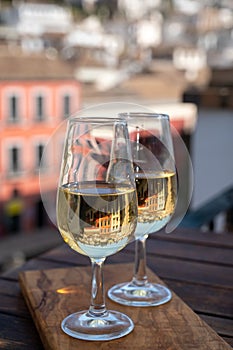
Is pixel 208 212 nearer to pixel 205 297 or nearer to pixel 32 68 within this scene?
pixel 205 297

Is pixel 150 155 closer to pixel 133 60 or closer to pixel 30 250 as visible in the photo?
pixel 30 250

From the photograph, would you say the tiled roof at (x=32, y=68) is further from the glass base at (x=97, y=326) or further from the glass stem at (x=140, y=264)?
the glass base at (x=97, y=326)

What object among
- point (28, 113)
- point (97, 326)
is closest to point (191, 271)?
point (97, 326)

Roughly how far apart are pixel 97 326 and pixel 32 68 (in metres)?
9.64

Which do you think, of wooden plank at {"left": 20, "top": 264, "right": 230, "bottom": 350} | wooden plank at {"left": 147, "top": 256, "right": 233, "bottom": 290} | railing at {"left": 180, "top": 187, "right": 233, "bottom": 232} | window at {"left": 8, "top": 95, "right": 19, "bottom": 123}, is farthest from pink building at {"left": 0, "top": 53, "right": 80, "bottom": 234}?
wooden plank at {"left": 20, "top": 264, "right": 230, "bottom": 350}

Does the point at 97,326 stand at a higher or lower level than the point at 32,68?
lower

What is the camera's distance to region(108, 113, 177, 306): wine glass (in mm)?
646

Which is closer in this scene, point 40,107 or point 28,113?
point 28,113

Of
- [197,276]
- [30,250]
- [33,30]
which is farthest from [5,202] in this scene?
[197,276]

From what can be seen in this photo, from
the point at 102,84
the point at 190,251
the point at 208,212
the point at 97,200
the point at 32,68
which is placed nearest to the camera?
the point at 97,200

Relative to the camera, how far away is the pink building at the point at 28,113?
375 inches

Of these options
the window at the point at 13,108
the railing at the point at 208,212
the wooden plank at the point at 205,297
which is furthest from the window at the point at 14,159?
the wooden plank at the point at 205,297

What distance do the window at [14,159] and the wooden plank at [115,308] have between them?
29.5 feet

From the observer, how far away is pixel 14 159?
31.7 ft
